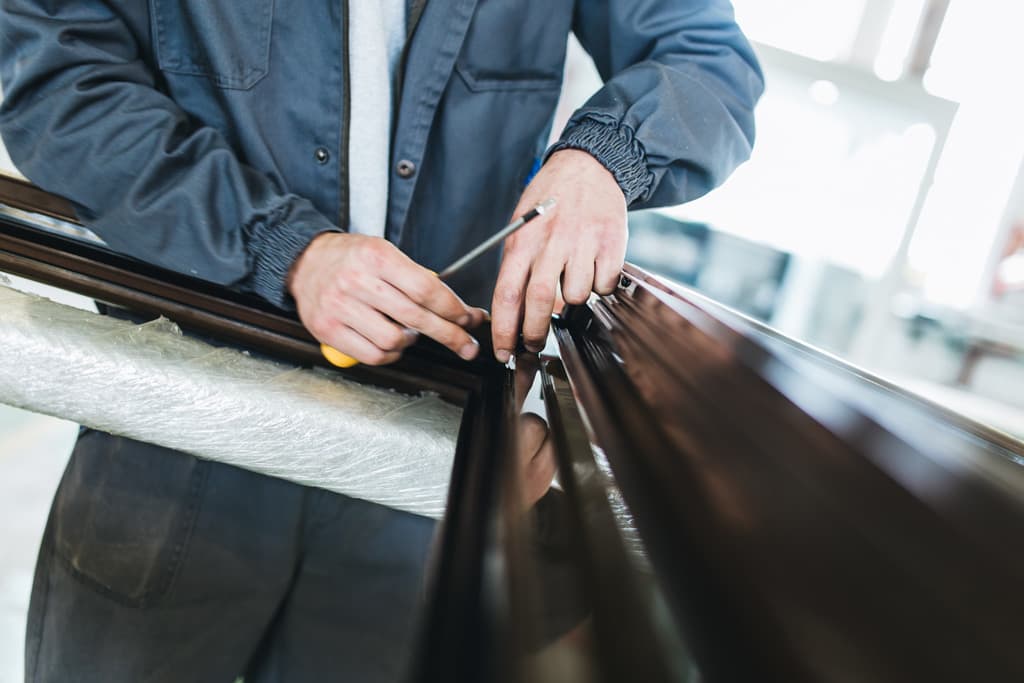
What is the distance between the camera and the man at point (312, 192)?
631 mm

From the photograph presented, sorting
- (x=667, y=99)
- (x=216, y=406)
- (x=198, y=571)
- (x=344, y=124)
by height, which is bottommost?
(x=198, y=571)

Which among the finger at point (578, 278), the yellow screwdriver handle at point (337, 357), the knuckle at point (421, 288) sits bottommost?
the yellow screwdriver handle at point (337, 357)

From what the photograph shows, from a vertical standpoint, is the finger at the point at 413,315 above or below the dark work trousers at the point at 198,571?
above

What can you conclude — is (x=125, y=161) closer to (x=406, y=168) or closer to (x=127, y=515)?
(x=406, y=168)

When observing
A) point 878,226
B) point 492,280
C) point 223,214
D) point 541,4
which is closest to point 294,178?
point 223,214

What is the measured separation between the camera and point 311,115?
78 centimetres

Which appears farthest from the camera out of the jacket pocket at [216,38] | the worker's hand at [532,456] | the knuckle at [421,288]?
the jacket pocket at [216,38]

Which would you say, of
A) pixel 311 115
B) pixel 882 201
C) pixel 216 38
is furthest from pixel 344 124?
pixel 882 201

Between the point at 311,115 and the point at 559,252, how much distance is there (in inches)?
16.6

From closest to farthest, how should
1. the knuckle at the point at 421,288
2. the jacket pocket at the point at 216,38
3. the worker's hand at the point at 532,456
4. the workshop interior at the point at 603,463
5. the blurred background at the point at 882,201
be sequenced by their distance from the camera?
1. the workshop interior at the point at 603,463
2. the worker's hand at the point at 532,456
3. the knuckle at the point at 421,288
4. the jacket pocket at the point at 216,38
5. the blurred background at the point at 882,201

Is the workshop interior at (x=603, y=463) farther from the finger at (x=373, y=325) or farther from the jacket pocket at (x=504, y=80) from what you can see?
the jacket pocket at (x=504, y=80)

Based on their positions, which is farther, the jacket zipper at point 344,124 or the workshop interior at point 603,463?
the jacket zipper at point 344,124

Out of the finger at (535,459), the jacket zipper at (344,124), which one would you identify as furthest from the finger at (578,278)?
the jacket zipper at (344,124)

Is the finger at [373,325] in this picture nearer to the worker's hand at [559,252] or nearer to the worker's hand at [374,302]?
the worker's hand at [374,302]
